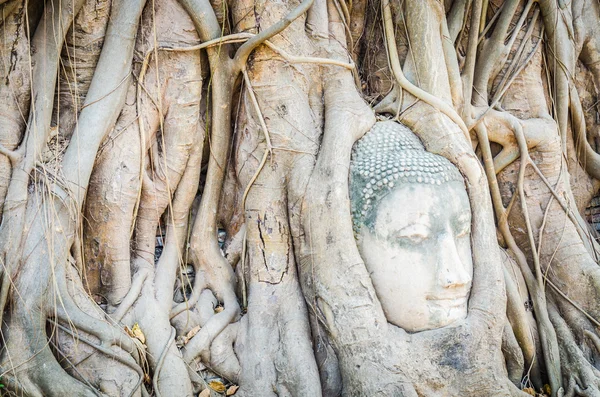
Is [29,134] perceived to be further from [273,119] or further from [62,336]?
[273,119]

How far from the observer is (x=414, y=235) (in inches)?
104

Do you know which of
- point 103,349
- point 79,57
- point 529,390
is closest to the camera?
point 103,349

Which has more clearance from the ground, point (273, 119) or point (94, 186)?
point (273, 119)

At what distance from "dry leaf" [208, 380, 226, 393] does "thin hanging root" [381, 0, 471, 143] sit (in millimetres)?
1696

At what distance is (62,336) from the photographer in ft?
8.00

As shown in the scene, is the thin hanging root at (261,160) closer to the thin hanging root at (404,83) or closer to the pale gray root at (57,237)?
the pale gray root at (57,237)

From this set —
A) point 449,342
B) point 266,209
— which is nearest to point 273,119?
point 266,209

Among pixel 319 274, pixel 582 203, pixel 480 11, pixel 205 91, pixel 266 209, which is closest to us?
pixel 319 274

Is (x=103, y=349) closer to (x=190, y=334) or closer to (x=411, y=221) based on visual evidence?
(x=190, y=334)

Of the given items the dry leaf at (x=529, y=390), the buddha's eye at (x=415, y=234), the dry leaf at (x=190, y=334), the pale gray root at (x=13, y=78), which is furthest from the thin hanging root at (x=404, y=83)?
the pale gray root at (x=13, y=78)

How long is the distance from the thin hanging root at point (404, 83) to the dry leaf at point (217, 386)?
66.8 inches

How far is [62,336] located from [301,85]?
5.22ft

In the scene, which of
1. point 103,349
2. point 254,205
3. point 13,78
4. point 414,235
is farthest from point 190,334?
point 13,78

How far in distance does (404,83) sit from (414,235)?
0.90 meters
